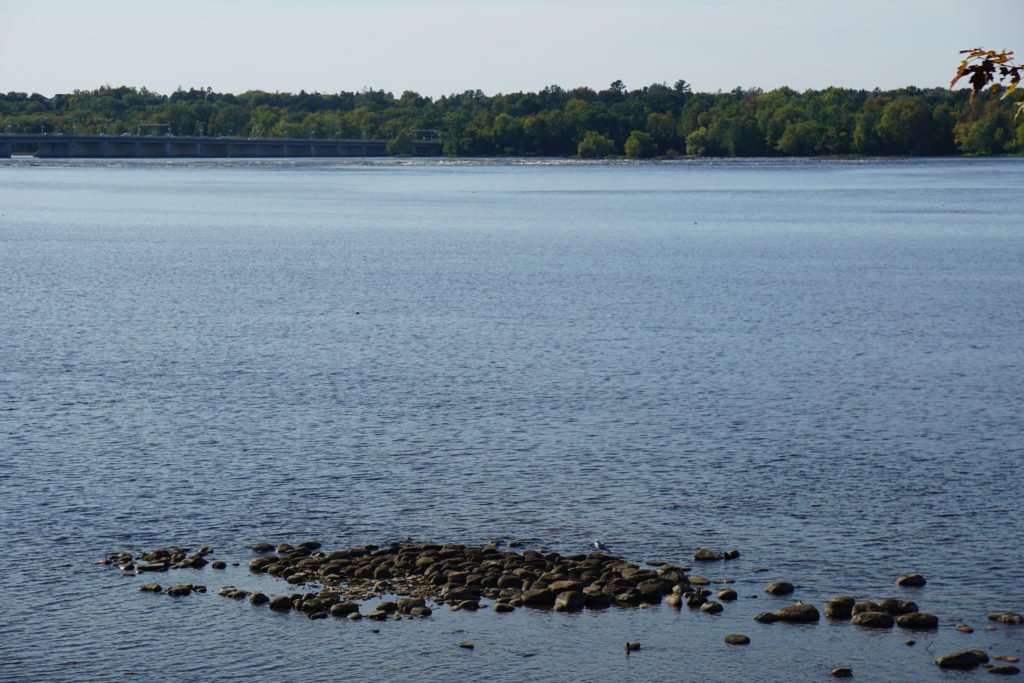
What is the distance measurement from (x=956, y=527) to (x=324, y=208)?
366 ft

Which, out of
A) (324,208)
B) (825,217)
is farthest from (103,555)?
(324,208)

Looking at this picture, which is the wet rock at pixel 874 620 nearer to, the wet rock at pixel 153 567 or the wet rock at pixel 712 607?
the wet rock at pixel 712 607

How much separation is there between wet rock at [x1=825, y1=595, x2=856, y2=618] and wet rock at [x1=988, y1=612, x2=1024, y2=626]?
195cm

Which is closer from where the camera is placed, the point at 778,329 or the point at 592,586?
the point at 592,586

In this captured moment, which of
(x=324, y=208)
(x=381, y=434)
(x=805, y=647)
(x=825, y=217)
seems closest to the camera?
(x=805, y=647)

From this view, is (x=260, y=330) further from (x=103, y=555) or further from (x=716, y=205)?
(x=716, y=205)

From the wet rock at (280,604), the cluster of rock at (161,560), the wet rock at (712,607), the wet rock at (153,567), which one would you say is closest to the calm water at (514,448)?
the wet rock at (712,607)

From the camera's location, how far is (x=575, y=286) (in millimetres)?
61844

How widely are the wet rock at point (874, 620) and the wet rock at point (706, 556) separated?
3044 millimetres

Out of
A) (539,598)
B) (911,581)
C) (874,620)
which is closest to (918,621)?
(874,620)

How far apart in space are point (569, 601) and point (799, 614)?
3276 mm

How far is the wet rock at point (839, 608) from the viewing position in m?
19.9

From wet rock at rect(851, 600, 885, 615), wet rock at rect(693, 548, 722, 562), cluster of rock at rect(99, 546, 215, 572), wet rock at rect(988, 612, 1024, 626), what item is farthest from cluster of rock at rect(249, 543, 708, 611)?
wet rock at rect(988, 612, 1024, 626)

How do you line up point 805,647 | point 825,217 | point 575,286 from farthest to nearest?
point 825,217 → point 575,286 → point 805,647
